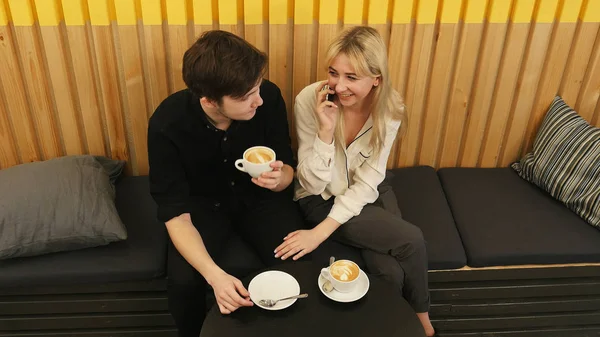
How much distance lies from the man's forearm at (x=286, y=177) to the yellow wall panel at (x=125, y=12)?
87cm

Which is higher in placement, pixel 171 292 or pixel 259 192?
pixel 259 192

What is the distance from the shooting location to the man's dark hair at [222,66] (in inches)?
61.1

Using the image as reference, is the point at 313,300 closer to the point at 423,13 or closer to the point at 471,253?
the point at 471,253

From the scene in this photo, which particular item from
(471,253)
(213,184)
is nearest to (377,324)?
(471,253)

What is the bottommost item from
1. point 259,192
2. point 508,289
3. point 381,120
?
point 508,289

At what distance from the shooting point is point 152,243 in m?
2.00

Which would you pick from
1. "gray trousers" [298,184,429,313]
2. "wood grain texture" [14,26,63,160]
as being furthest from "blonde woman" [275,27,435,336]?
"wood grain texture" [14,26,63,160]

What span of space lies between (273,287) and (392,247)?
21.2 inches

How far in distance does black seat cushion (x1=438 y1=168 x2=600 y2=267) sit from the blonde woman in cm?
33

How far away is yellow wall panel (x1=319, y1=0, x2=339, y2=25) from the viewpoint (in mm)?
2084

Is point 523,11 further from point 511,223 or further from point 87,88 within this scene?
point 87,88

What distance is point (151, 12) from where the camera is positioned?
2049 mm

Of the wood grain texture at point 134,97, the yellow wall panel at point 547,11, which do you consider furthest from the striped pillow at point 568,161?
the wood grain texture at point 134,97

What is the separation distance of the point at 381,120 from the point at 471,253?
2.16 feet
